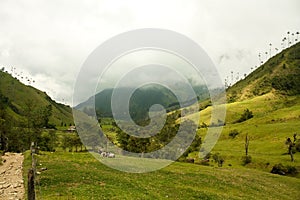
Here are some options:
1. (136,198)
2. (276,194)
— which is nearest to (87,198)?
(136,198)

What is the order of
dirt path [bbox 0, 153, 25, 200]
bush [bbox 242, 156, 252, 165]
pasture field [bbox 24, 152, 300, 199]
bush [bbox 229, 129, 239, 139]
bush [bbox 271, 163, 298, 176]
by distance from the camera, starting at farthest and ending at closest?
1. bush [bbox 229, 129, 239, 139]
2. bush [bbox 242, 156, 252, 165]
3. bush [bbox 271, 163, 298, 176]
4. pasture field [bbox 24, 152, 300, 199]
5. dirt path [bbox 0, 153, 25, 200]

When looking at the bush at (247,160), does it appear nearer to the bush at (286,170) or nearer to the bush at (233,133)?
the bush at (286,170)

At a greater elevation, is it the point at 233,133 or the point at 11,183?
the point at 233,133

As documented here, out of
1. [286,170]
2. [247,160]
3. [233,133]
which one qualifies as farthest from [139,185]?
[233,133]

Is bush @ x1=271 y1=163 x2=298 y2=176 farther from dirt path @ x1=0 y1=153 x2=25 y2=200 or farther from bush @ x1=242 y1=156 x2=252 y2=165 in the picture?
dirt path @ x1=0 y1=153 x2=25 y2=200

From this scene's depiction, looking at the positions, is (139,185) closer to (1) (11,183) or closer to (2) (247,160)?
(1) (11,183)

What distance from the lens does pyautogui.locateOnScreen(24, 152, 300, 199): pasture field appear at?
32.2 m

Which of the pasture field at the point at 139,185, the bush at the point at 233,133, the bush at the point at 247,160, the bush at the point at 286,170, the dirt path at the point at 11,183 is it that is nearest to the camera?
the dirt path at the point at 11,183

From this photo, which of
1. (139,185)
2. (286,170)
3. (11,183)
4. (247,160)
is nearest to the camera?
(11,183)

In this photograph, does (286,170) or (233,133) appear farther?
(233,133)

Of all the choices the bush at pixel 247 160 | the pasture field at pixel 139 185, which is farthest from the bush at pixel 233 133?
the pasture field at pixel 139 185

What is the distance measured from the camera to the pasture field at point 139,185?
1267 inches

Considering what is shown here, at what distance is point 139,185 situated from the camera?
122 ft

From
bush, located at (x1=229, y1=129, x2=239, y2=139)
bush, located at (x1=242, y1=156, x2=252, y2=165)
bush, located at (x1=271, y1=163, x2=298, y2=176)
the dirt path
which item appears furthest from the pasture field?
bush, located at (x1=229, y1=129, x2=239, y2=139)
